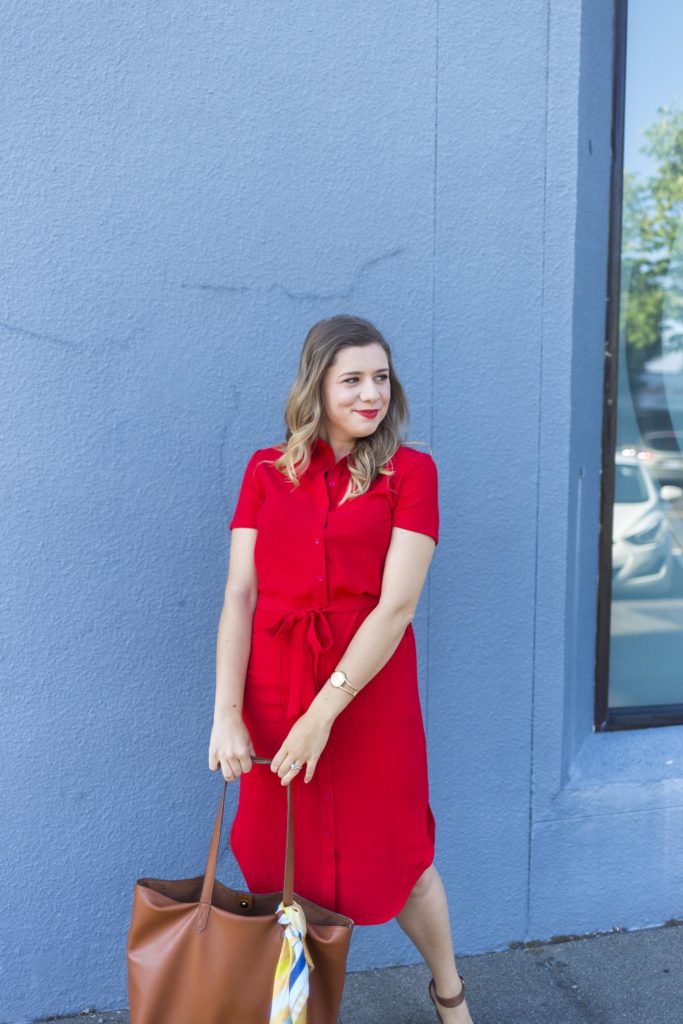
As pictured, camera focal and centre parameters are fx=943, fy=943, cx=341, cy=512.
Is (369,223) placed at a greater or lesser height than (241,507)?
greater

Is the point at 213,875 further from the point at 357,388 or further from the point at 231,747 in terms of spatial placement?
the point at 357,388

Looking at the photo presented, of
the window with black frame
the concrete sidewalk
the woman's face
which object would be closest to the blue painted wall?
the concrete sidewalk

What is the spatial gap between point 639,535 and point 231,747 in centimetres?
190

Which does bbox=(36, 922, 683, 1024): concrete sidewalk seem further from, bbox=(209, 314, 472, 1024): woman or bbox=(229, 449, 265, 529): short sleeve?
bbox=(229, 449, 265, 529): short sleeve

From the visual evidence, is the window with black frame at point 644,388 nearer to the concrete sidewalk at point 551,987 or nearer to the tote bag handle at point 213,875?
the concrete sidewalk at point 551,987

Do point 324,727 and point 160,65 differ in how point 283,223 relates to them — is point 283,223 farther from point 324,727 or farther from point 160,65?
point 324,727

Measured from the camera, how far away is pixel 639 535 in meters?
3.44

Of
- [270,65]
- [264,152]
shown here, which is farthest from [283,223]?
[270,65]

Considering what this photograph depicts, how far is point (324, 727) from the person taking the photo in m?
→ 2.12

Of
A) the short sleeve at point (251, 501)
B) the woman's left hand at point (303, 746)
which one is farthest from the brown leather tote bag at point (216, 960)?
the short sleeve at point (251, 501)

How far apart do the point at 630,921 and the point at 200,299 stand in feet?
8.10

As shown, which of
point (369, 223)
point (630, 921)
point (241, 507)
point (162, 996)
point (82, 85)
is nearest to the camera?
point (162, 996)

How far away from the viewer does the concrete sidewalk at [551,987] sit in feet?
8.95

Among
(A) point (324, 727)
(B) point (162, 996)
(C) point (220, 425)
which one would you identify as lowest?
(B) point (162, 996)
